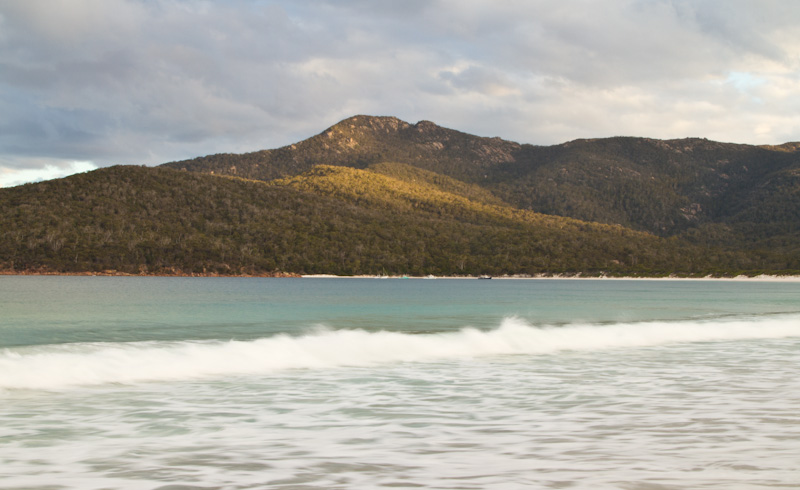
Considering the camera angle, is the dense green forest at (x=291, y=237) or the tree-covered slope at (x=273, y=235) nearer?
the tree-covered slope at (x=273, y=235)

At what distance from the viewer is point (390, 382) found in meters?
13.6

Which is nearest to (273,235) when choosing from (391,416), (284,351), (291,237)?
(291,237)

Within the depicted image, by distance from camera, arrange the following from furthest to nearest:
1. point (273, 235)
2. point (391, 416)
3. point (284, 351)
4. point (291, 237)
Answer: point (291, 237), point (273, 235), point (284, 351), point (391, 416)

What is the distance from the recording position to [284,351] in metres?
18.5

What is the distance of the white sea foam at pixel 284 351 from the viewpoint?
1453 cm

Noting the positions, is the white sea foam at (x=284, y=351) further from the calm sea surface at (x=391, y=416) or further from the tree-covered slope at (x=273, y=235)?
the tree-covered slope at (x=273, y=235)

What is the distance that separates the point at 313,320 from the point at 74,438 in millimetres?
24873

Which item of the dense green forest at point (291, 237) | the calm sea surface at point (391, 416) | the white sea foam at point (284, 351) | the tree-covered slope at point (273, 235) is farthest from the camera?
the dense green forest at point (291, 237)

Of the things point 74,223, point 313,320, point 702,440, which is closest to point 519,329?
point 313,320

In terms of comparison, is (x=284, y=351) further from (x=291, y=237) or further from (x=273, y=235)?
(x=291, y=237)

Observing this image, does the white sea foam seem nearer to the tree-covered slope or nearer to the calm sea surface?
the calm sea surface

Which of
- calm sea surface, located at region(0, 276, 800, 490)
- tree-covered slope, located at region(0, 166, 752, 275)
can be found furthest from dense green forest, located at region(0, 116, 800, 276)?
calm sea surface, located at region(0, 276, 800, 490)

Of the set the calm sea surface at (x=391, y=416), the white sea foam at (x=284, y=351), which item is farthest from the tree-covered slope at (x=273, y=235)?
the calm sea surface at (x=391, y=416)

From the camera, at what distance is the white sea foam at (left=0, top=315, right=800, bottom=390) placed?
1453 centimetres
